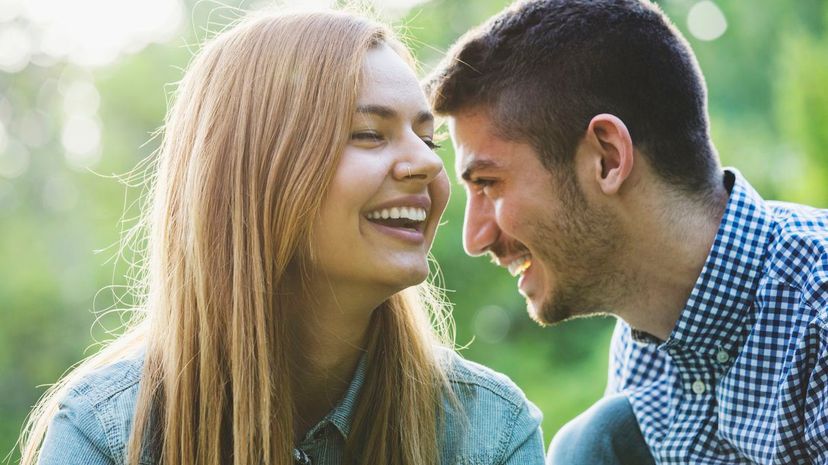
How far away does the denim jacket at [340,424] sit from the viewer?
1.92 metres

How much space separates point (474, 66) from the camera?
2602mm

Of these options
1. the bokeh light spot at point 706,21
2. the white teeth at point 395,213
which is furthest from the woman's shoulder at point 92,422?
the bokeh light spot at point 706,21

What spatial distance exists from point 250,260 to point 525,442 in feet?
2.49

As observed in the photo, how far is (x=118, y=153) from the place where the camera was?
470 inches

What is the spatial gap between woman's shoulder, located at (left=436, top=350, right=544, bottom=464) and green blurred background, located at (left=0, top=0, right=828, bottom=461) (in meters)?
5.94

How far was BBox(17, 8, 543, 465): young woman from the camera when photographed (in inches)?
75.9

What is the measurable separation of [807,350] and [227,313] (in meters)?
1.28

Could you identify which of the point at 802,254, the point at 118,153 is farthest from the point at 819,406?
the point at 118,153

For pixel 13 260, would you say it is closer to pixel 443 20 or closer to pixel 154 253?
pixel 443 20

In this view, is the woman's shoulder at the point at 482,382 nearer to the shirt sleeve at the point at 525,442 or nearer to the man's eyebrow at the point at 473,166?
the shirt sleeve at the point at 525,442

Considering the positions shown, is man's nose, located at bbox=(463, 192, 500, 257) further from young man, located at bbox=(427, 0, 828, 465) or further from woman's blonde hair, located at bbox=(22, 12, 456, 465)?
woman's blonde hair, located at bbox=(22, 12, 456, 465)

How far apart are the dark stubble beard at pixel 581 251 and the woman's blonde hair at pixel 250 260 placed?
0.58 meters

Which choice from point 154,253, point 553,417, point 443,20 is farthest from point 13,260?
point 154,253

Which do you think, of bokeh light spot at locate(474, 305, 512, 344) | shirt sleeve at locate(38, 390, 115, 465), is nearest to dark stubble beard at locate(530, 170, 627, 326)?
shirt sleeve at locate(38, 390, 115, 465)
